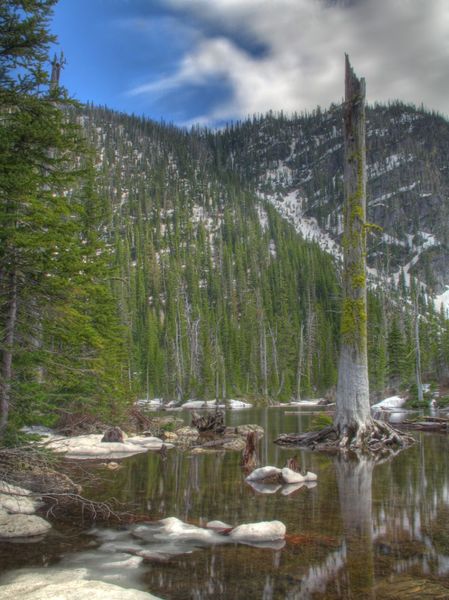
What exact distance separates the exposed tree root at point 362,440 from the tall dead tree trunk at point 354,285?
1.8 inches

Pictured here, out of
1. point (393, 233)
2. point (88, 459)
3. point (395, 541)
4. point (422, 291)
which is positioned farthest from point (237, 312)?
point (395, 541)

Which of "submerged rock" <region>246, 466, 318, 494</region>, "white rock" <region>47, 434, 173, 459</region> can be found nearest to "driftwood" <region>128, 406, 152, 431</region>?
"white rock" <region>47, 434, 173, 459</region>

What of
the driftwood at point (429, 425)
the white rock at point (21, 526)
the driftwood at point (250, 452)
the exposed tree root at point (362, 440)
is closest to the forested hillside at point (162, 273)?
the white rock at point (21, 526)

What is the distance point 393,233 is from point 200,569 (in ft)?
570

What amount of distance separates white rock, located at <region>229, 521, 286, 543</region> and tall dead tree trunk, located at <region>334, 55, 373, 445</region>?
8.94 m

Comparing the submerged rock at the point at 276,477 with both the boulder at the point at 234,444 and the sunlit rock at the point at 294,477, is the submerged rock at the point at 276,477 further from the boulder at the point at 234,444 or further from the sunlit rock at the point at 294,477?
the boulder at the point at 234,444

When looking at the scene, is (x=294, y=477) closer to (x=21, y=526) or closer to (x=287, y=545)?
(x=287, y=545)

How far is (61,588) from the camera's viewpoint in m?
4.15

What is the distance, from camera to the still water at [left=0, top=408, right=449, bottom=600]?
441 cm

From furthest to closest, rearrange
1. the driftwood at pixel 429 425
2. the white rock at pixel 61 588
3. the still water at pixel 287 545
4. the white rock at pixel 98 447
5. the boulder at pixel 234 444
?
the driftwood at pixel 429 425 < the boulder at pixel 234 444 < the white rock at pixel 98 447 < the still water at pixel 287 545 < the white rock at pixel 61 588

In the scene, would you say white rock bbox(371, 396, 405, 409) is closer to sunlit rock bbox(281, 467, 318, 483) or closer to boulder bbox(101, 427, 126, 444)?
boulder bbox(101, 427, 126, 444)

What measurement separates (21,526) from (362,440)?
10372 millimetres

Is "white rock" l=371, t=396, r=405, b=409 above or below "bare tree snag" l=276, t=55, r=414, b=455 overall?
below

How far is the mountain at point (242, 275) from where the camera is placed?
7712 centimetres
